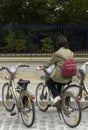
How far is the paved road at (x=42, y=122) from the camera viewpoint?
8.01 meters

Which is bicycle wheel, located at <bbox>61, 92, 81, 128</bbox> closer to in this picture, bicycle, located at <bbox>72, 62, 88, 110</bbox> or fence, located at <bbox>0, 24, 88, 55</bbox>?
bicycle, located at <bbox>72, 62, 88, 110</bbox>

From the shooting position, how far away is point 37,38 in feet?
54.0

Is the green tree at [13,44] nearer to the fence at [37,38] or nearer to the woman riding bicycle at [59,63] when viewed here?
the fence at [37,38]

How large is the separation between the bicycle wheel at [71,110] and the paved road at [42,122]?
4.9 inches

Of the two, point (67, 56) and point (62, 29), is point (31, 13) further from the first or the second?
point (67, 56)

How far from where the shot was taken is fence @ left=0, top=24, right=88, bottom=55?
1605cm

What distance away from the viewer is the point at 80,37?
642 inches

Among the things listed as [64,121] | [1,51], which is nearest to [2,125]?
[64,121]

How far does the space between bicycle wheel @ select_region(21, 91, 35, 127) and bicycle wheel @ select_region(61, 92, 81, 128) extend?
0.65 metres

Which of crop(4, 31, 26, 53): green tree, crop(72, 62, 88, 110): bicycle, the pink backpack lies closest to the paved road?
crop(72, 62, 88, 110): bicycle

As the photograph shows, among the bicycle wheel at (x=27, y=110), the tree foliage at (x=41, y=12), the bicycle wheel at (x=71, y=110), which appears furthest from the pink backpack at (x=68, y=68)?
the tree foliage at (x=41, y=12)

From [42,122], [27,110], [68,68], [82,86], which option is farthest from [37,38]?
[27,110]

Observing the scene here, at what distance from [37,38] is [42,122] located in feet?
27.0

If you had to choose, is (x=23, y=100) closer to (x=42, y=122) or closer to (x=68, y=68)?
(x=42, y=122)
